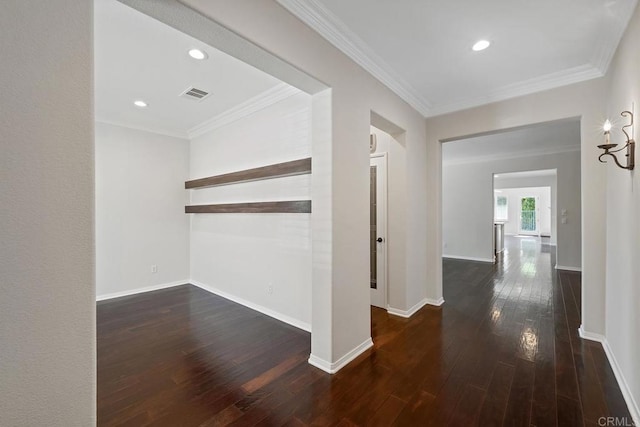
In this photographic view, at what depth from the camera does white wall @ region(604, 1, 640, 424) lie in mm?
1795

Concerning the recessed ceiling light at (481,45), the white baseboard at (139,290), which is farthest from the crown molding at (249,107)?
the white baseboard at (139,290)

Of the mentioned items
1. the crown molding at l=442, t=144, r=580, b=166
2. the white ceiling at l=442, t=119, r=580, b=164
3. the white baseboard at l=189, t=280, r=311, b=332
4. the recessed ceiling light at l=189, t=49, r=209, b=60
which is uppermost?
the recessed ceiling light at l=189, t=49, r=209, b=60

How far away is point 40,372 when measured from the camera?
1.00 meters

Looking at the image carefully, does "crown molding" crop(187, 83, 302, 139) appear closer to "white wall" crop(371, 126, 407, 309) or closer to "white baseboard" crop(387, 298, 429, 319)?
"white wall" crop(371, 126, 407, 309)

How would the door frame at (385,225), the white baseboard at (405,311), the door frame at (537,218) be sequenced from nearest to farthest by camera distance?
the white baseboard at (405,311) → the door frame at (385,225) → the door frame at (537,218)

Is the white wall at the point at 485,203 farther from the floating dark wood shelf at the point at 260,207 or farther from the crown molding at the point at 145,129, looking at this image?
the crown molding at the point at 145,129

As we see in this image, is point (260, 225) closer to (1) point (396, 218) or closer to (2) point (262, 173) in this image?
(2) point (262, 173)

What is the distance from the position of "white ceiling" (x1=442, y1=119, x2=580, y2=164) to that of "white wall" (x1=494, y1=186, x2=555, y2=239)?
7629 mm

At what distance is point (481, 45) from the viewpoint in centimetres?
246

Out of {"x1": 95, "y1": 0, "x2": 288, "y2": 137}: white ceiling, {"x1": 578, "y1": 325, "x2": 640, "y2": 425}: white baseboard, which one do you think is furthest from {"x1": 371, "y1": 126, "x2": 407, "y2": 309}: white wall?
{"x1": 578, "y1": 325, "x2": 640, "y2": 425}: white baseboard

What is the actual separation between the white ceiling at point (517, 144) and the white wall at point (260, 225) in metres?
3.34

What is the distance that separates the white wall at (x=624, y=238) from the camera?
1795 mm

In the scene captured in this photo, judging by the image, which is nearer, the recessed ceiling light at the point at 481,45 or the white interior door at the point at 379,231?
the recessed ceiling light at the point at 481,45

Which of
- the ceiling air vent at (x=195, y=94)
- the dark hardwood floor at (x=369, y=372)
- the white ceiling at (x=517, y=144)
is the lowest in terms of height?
the dark hardwood floor at (x=369, y=372)
